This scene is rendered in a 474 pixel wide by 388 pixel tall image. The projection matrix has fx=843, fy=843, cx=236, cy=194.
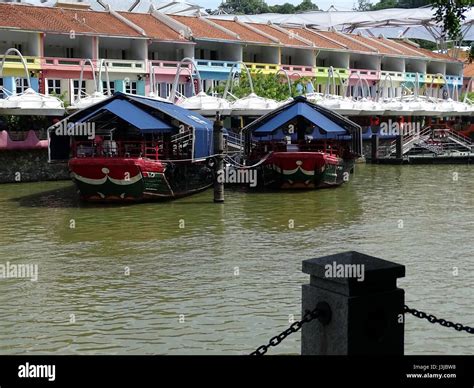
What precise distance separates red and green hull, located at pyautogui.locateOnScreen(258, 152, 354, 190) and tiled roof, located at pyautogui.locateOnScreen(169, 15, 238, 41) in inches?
779

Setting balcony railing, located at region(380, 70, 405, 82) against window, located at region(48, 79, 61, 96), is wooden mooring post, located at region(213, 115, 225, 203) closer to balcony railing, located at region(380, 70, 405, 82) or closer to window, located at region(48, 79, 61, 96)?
window, located at region(48, 79, 61, 96)

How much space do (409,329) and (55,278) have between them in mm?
6228

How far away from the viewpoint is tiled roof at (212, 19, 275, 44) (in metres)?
48.8

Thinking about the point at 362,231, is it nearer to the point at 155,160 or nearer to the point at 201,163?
the point at 155,160

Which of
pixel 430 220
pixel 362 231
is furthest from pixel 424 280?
pixel 430 220

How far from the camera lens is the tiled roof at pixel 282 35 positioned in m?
51.2

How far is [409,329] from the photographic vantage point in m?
10.4

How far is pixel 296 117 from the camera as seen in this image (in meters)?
28.1

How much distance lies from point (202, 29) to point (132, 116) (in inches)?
972

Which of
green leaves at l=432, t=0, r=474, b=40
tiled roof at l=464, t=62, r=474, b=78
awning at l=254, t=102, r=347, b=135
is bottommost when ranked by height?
awning at l=254, t=102, r=347, b=135

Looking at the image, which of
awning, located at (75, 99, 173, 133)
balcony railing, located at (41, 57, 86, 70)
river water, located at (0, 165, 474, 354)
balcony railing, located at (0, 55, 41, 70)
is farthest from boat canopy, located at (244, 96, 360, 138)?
balcony railing, located at (0, 55, 41, 70)

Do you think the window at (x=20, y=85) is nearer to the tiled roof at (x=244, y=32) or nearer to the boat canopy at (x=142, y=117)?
the boat canopy at (x=142, y=117)

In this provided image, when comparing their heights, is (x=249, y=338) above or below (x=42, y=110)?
below

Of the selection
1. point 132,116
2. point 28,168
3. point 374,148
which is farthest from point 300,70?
point 132,116
